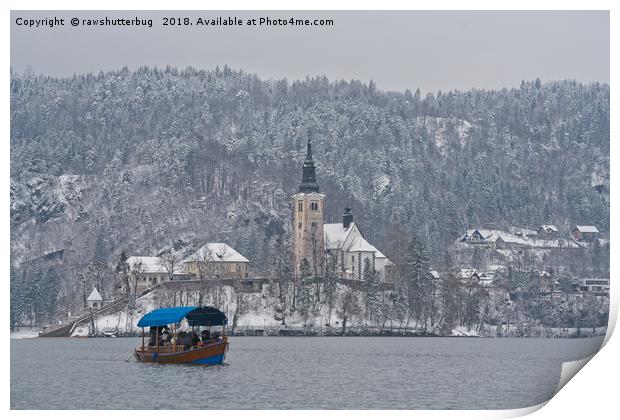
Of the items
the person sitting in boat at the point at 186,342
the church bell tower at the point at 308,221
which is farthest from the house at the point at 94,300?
the person sitting in boat at the point at 186,342

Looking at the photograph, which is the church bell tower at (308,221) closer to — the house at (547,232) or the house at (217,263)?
the house at (217,263)

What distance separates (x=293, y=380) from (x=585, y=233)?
115584 millimetres

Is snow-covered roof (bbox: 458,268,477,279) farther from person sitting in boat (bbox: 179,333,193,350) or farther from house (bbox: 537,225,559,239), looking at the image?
person sitting in boat (bbox: 179,333,193,350)

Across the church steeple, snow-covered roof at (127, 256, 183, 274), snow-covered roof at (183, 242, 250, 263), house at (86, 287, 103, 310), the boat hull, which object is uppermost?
the church steeple

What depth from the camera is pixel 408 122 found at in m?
200

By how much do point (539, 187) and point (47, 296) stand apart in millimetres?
97358

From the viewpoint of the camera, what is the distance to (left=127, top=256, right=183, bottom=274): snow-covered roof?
375 ft

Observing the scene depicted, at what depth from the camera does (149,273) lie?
11431 cm

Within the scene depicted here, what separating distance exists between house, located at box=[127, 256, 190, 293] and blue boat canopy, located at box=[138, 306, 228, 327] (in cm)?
5584

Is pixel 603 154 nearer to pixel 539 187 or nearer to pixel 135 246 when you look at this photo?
pixel 539 187

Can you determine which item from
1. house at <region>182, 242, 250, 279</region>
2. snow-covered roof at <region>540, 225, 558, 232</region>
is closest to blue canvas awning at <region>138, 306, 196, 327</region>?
house at <region>182, 242, 250, 279</region>

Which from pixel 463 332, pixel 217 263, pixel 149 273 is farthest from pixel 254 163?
pixel 463 332

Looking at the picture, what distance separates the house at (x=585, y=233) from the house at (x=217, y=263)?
A: 5158 centimetres

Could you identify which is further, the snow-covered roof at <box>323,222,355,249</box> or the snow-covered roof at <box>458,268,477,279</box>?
the snow-covered roof at <box>323,222,355,249</box>
